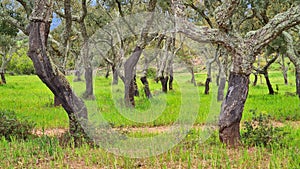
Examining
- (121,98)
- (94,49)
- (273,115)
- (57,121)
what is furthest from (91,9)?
(273,115)

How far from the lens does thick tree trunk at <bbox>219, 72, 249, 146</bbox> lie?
25.0 feet

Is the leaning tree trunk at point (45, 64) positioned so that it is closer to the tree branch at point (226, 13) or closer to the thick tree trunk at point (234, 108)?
the thick tree trunk at point (234, 108)

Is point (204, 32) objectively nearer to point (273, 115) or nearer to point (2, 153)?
point (2, 153)

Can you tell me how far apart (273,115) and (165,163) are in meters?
7.41

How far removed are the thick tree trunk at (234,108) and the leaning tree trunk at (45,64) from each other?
288 centimetres

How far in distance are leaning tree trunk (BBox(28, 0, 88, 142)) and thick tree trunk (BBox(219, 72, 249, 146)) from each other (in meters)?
2.88

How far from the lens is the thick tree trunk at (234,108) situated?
761 centimetres

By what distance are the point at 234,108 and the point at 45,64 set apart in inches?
152

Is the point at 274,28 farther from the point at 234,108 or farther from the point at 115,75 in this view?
the point at 115,75

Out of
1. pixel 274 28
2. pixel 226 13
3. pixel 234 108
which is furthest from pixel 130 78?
pixel 274 28

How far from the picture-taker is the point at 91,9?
21.0 m

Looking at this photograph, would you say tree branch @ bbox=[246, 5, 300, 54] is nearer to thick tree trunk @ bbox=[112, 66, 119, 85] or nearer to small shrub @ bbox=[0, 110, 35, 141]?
small shrub @ bbox=[0, 110, 35, 141]

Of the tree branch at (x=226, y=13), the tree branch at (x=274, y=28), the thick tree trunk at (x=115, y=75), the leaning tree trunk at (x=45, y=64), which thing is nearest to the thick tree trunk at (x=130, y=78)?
the thick tree trunk at (x=115, y=75)

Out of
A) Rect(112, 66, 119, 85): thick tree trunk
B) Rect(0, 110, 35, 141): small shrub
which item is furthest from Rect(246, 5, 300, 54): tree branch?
Rect(112, 66, 119, 85): thick tree trunk
